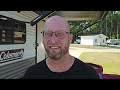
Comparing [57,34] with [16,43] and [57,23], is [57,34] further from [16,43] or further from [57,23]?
[16,43]

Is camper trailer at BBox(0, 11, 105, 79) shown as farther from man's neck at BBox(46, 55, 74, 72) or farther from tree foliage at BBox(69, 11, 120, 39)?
man's neck at BBox(46, 55, 74, 72)

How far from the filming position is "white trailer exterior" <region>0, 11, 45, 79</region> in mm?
5601

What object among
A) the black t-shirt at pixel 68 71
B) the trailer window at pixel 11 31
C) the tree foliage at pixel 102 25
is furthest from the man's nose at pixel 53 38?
the tree foliage at pixel 102 25

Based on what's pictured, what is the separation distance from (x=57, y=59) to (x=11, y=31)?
5.06 meters

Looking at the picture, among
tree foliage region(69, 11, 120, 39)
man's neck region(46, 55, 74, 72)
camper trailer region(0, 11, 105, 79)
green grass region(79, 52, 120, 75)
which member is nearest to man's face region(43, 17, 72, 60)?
man's neck region(46, 55, 74, 72)

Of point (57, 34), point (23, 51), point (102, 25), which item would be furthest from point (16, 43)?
point (57, 34)

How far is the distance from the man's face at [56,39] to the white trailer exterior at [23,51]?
3.36m

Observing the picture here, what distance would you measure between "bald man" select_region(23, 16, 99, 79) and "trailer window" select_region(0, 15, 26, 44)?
4.18 m

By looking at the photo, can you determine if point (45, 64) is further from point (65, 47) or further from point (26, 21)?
point (26, 21)

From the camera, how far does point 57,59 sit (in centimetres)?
123

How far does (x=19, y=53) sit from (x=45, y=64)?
217 inches

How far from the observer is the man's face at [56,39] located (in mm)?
1101

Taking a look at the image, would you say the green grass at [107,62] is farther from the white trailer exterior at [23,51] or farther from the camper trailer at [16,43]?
the camper trailer at [16,43]
